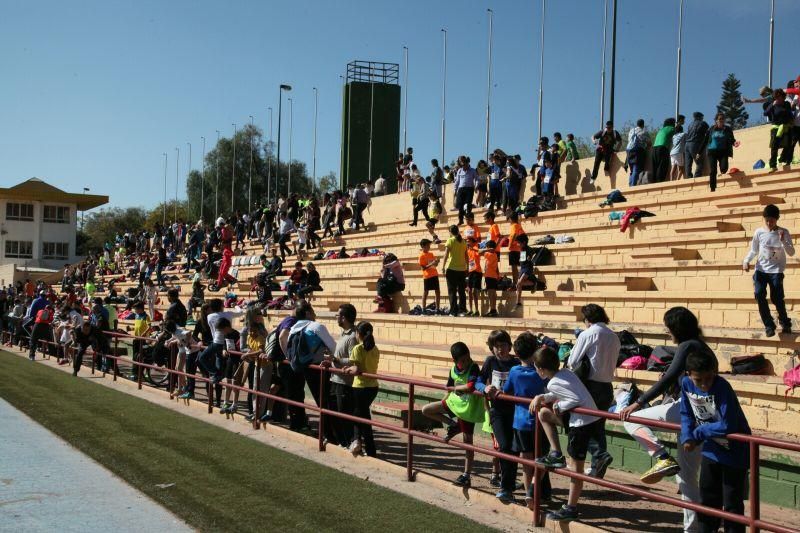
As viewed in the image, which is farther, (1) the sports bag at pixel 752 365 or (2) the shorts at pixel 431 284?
(2) the shorts at pixel 431 284

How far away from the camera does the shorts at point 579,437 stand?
265 inches

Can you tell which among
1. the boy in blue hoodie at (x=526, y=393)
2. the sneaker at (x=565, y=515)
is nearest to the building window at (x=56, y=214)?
the boy in blue hoodie at (x=526, y=393)

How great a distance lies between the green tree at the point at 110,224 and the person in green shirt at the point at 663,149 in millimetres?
73936

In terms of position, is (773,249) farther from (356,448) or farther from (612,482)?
(356,448)

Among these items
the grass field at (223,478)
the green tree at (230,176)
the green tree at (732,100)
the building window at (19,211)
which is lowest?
the grass field at (223,478)

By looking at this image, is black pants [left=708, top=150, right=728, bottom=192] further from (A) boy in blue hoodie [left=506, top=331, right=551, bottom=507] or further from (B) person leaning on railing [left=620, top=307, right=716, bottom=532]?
(B) person leaning on railing [left=620, top=307, right=716, bottom=532]

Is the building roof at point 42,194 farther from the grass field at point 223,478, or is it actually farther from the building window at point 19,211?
the grass field at point 223,478

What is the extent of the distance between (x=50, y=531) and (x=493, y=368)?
4098mm

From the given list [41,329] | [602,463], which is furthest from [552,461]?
[41,329]

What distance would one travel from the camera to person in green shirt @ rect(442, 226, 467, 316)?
50.6 ft

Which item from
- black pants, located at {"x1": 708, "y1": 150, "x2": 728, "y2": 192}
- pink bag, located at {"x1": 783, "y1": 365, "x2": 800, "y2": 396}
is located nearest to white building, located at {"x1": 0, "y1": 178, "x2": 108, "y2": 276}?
black pants, located at {"x1": 708, "y1": 150, "x2": 728, "y2": 192}

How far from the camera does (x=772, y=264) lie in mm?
9805

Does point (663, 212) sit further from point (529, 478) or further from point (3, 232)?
point (3, 232)

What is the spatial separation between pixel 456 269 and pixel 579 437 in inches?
351
